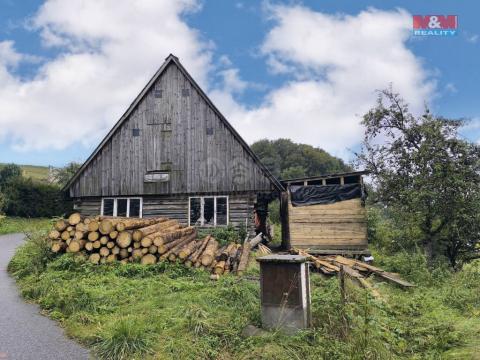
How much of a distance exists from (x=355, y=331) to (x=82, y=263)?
28.0ft

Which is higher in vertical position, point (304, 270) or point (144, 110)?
point (144, 110)

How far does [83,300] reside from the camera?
760 cm

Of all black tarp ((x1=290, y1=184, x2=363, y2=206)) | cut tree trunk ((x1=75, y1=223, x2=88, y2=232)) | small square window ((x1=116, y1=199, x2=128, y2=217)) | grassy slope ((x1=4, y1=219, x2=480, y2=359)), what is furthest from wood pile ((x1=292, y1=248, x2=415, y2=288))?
small square window ((x1=116, y1=199, x2=128, y2=217))

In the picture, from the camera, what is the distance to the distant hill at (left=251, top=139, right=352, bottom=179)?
7681cm

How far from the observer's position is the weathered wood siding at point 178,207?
1794 centimetres

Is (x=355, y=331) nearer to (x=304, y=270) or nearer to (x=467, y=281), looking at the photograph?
(x=304, y=270)

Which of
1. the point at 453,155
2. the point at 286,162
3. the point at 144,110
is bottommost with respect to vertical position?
the point at 453,155

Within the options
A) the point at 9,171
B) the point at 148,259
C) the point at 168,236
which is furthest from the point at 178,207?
the point at 9,171

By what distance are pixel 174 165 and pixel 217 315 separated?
41.6ft

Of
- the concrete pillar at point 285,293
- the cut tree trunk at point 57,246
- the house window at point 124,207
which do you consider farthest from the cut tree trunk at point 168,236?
the concrete pillar at point 285,293

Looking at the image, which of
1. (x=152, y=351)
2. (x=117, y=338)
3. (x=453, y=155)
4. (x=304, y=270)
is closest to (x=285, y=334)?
(x=304, y=270)

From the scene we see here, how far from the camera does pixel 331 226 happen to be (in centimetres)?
1606

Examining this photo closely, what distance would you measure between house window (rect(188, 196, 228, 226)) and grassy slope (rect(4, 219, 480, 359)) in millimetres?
7448

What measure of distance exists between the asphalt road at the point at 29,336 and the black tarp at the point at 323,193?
11.6 metres
